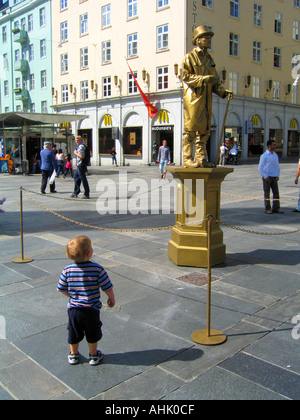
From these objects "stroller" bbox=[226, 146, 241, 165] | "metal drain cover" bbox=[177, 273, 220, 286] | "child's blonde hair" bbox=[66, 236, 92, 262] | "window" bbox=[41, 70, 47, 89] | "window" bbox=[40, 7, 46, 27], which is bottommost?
"metal drain cover" bbox=[177, 273, 220, 286]

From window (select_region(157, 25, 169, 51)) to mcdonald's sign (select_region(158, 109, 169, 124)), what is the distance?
15.1 ft

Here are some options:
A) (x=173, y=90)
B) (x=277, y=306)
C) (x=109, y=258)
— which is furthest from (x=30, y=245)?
(x=173, y=90)

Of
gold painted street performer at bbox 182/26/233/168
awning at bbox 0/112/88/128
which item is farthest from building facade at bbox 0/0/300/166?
gold painted street performer at bbox 182/26/233/168

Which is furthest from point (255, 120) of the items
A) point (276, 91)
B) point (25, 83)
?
point (25, 83)

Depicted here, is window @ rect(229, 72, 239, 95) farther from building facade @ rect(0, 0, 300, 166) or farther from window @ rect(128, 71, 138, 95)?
window @ rect(128, 71, 138, 95)

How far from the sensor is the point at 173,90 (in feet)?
100

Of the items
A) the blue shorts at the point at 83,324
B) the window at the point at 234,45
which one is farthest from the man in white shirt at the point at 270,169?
the window at the point at 234,45

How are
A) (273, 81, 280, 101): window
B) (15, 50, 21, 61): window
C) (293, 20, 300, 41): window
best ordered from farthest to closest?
(15, 50, 21, 61): window, (293, 20, 300, 41): window, (273, 81, 280, 101): window

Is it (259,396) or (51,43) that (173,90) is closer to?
(51,43)

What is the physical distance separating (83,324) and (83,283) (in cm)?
34

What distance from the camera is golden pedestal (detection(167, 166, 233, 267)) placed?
19.7ft

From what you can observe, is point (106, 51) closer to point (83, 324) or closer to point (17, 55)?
point (17, 55)

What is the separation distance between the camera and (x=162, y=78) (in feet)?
104

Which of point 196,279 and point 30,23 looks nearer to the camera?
point 196,279
